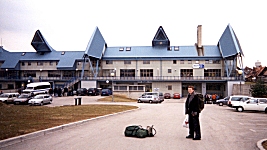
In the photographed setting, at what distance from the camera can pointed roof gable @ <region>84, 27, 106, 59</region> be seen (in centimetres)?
6597

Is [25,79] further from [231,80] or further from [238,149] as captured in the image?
[238,149]

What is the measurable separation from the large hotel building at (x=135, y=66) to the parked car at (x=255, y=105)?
3223cm

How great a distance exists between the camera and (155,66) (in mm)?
69625

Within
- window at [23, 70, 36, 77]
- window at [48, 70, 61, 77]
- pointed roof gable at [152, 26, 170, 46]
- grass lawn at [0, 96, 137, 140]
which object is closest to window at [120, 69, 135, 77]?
pointed roof gable at [152, 26, 170, 46]

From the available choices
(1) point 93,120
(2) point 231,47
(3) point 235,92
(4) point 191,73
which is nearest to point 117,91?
(4) point 191,73

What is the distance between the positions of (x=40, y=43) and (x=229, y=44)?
49193 millimetres

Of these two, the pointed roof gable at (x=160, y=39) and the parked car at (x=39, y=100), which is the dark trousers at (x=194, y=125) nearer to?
the parked car at (x=39, y=100)

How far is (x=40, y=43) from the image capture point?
77.5 metres

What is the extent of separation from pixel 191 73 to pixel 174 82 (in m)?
5.07

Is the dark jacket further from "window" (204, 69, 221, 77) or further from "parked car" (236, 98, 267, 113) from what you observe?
"window" (204, 69, 221, 77)

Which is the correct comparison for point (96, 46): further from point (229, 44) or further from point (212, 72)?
point (229, 44)

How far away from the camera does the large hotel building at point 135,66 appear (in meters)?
65.8

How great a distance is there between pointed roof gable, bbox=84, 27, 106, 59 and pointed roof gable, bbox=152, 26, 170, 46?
44.6 feet

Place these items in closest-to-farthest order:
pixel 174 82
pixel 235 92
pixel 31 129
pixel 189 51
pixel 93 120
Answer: pixel 31 129, pixel 93 120, pixel 235 92, pixel 174 82, pixel 189 51
